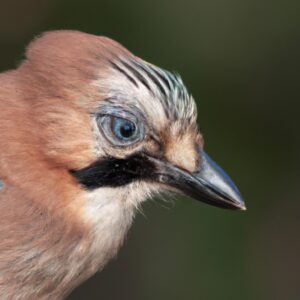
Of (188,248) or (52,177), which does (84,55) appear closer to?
(52,177)

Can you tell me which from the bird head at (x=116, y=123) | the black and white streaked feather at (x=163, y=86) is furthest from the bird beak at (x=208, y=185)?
the black and white streaked feather at (x=163, y=86)

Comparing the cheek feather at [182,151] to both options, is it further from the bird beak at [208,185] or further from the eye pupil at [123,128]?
the eye pupil at [123,128]

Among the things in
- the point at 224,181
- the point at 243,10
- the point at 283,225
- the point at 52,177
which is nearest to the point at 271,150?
the point at 283,225

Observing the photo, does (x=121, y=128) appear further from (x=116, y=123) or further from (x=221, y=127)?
(x=221, y=127)

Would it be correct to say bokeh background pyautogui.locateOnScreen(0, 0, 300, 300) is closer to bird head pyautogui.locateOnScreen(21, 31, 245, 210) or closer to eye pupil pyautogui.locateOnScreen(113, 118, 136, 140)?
bird head pyautogui.locateOnScreen(21, 31, 245, 210)

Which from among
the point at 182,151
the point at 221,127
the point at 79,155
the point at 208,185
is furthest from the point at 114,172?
the point at 221,127

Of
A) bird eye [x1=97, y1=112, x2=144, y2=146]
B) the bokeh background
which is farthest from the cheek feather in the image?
the bokeh background
